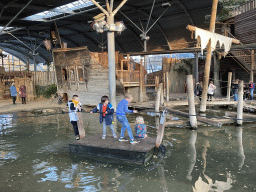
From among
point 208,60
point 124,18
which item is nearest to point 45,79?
point 124,18

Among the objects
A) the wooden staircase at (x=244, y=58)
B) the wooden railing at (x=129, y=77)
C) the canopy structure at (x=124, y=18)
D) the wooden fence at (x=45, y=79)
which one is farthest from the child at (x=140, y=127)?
the wooden fence at (x=45, y=79)

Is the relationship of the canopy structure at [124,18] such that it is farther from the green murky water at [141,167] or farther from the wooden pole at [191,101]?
the green murky water at [141,167]

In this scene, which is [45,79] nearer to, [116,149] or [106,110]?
[106,110]

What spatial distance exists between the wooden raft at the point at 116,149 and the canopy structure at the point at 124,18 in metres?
16.3

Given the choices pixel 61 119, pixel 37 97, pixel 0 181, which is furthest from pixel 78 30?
pixel 0 181

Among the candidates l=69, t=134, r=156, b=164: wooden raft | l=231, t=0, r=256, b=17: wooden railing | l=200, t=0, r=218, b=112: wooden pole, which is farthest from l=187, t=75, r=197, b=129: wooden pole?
l=231, t=0, r=256, b=17: wooden railing

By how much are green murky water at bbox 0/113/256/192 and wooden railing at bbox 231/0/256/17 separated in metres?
12.1

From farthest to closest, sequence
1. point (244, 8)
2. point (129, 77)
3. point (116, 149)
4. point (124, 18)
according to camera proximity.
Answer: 1. point (124, 18)
2. point (244, 8)
3. point (129, 77)
4. point (116, 149)

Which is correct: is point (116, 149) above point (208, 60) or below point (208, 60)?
below

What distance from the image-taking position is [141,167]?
19.5 feet

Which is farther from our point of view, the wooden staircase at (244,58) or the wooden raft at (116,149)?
the wooden staircase at (244,58)

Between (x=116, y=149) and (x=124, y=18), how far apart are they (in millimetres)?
25255

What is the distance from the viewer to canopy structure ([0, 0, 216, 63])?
74.8 feet

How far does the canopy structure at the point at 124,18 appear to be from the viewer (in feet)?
74.8
